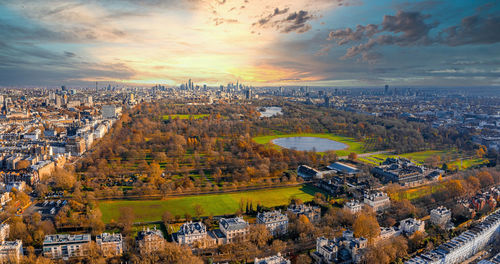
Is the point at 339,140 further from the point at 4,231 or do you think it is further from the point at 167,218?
the point at 4,231

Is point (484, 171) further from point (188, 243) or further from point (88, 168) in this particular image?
point (88, 168)

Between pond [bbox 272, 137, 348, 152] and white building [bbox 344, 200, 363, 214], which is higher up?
pond [bbox 272, 137, 348, 152]

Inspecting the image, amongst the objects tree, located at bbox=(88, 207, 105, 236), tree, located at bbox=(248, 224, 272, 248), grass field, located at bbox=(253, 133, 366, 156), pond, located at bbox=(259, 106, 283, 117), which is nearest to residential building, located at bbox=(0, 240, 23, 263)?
tree, located at bbox=(88, 207, 105, 236)

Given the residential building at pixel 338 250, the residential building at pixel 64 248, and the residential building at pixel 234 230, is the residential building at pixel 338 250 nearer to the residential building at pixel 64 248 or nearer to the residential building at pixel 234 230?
the residential building at pixel 234 230

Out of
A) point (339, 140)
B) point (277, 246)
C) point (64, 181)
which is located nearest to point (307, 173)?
point (277, 246)

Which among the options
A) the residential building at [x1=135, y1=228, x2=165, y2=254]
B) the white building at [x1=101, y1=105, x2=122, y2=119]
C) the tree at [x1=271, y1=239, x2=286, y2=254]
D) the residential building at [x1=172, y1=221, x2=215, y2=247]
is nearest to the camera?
the residential building at [x1=135, y1=228, x2=165, y2=254]

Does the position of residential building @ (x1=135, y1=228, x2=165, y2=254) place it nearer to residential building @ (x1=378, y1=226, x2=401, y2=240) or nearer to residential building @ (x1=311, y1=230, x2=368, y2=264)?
residential building @ (x1=311, y1=230, x2=368, y2=264)

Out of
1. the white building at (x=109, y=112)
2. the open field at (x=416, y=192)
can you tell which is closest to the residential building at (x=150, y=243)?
the open field at (x=416, y=192)
